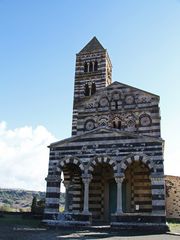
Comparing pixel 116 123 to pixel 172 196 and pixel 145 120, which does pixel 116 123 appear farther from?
pixel 172 196

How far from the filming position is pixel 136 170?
21047 mm

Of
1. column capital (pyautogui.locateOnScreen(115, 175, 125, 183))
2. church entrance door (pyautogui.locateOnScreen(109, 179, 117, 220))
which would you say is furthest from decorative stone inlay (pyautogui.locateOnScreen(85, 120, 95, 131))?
column capital (pyautogui.locateOnScreen(115, 175, 125, 183))

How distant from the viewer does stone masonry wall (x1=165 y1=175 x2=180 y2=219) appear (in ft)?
89.4

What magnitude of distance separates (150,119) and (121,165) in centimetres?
613

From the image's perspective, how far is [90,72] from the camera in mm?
30297

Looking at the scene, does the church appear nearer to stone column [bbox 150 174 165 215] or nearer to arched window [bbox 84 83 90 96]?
stone column [bbox 150 174 165 215]

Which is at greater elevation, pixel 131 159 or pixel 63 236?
pixel 131 159

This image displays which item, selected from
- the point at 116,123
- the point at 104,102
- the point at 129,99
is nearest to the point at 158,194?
the point at 116,123

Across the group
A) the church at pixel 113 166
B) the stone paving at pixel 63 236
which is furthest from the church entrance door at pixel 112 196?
the stone paving at pixel 63 236

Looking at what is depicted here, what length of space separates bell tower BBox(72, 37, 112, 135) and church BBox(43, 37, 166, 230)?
3.33m

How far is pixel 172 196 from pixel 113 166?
12.6 meters

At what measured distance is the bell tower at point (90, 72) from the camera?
29.4m

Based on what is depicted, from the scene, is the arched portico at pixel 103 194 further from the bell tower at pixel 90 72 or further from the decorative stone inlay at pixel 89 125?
the bell tower at pixel 90 72

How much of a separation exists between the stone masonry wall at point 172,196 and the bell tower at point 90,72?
10.7 meters
